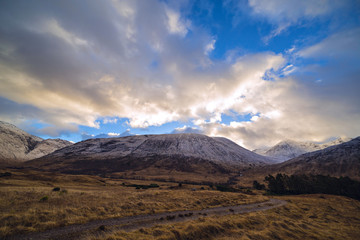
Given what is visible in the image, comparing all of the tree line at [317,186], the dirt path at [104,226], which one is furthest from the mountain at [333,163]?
the dirt path at [104,226]

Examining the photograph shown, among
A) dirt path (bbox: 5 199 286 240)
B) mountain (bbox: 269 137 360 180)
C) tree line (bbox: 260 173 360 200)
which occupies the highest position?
mountain (bbox: 269 137 360 180)

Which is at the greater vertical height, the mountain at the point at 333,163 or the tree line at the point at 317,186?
the mountain at the point at 333,163

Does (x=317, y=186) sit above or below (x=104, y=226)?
above

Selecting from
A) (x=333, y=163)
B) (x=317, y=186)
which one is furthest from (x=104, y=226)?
(x=333, y=163)

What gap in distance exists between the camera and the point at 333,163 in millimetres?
159625

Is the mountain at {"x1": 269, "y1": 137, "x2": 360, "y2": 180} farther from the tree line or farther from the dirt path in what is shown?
the dirt path

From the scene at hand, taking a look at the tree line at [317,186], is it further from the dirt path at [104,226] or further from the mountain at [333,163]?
the mountain at [333,163]

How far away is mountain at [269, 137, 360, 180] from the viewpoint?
Answer: 143 meters

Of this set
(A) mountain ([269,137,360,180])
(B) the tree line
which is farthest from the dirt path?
(A) mountain ([269,137,360,180])

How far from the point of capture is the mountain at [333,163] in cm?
14325

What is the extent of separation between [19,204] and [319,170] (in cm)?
20768

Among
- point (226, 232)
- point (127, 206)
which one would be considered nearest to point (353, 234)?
point (226, 232)

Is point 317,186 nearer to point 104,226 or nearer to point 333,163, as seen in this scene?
point 104,226

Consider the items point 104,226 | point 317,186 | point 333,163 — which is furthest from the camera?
point 333,163
